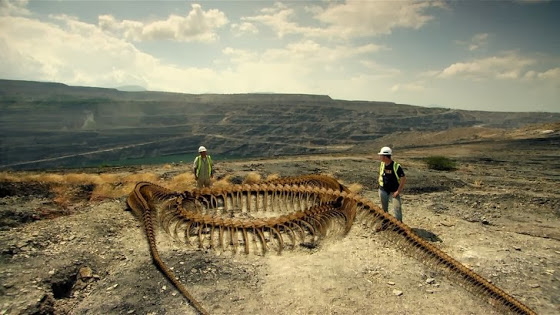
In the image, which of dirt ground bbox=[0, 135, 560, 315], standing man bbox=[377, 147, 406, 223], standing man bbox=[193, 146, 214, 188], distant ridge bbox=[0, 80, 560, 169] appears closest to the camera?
dirt ground bbox=[0, 135, 560, 315]

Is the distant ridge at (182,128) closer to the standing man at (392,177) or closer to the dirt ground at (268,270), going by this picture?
the standing man at (392,177)

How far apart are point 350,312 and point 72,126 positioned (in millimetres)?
99099

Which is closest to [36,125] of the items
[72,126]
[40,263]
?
[72,126]

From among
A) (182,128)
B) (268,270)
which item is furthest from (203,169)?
(182,128)

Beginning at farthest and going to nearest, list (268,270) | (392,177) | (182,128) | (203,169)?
(182,128), (203,169), (392,177), (268,270)

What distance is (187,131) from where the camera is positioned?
92312 mm

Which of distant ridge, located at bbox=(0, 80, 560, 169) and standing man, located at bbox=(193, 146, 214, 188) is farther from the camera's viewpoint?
distant ridge, located at bbox=(0, 80, 560, 169)

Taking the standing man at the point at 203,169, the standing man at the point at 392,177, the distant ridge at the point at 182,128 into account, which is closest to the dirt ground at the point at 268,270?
the standing man at the point at 392,177

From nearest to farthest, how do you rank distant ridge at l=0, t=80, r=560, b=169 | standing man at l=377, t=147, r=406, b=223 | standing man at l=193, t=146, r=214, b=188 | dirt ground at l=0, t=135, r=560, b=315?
dirt ground at l=0, t=135, r=560, b=315 → standing man at l=377, t=147, r=406, b=223 → standing man at l=193, t=146, r=214, b=188 → distant ridge at l=0, t=80, r=560, b=169

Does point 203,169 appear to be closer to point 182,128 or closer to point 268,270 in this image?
point 268,270

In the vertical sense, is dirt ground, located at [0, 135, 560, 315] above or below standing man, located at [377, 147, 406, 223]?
below

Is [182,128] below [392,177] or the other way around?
below

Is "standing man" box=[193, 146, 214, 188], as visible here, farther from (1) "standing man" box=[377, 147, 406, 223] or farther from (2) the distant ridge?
(2) the distant ridge

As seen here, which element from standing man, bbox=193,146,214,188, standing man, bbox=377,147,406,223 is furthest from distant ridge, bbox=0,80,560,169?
standing man, bbox=377,147,406,223
